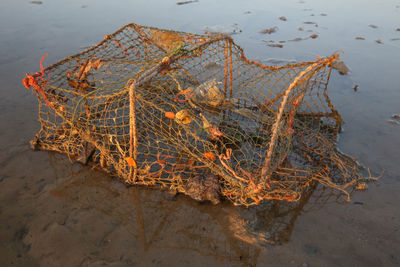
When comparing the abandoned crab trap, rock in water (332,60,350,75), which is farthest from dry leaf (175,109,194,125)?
Result: rock in water (332,60,350,75)

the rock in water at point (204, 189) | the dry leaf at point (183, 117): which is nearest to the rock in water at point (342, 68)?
the dry leaf at point (183, 117)

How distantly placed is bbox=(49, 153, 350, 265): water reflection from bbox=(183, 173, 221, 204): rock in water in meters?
0.09

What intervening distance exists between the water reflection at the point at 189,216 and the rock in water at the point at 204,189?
9cm

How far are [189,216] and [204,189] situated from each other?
374 mm

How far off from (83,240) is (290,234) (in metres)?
2.34

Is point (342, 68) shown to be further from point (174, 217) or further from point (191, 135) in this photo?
point (174, 217)

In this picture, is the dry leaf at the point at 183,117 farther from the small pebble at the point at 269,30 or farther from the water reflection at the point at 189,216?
the small pebble at the point at 269,30

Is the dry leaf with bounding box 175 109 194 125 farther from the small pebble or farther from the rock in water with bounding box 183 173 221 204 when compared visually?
the small pebble

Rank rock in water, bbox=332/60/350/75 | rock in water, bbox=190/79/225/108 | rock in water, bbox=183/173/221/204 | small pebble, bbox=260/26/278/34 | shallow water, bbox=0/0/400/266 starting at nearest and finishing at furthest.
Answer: shallow water, bbox=0/0/400/266, rock in water, bbox=183/173/221/204, rock in water, bbox=190/79/225/108, rock in water, bbox=332/60/350/75, small pebble, bbox=260/26/278/34

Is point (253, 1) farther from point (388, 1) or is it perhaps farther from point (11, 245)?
point (11, 245)

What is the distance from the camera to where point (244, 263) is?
265cm

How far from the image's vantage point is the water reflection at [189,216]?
280 cm

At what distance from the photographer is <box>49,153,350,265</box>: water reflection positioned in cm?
280

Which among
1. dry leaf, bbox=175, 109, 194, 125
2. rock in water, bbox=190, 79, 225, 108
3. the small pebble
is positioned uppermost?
the small pebble
